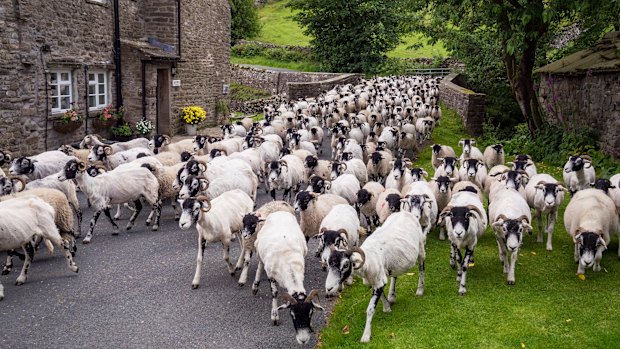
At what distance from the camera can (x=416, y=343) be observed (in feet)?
23.7

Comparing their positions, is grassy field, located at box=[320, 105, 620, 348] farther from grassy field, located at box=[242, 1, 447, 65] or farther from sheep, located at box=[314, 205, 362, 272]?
grassy field, located at box=[242, 1, 447, 65]

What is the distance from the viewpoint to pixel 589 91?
61.4ft

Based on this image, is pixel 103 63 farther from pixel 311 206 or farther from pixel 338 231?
pixel 338 231

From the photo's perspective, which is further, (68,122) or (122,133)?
(122,133)

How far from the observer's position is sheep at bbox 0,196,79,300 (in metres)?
8.74

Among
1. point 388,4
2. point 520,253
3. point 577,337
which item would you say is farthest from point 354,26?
point 577,337

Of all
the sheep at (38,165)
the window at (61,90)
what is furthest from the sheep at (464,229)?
the window at (61,90)

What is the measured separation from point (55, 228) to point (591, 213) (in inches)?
359

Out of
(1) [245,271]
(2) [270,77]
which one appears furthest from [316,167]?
(2) [270,77]

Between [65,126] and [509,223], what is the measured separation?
14519 mm

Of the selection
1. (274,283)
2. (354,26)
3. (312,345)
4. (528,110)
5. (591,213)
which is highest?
(354,26)

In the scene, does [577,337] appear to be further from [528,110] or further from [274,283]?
[528,110]

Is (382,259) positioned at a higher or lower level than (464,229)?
lower

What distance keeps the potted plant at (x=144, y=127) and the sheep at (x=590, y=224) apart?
624 inches
